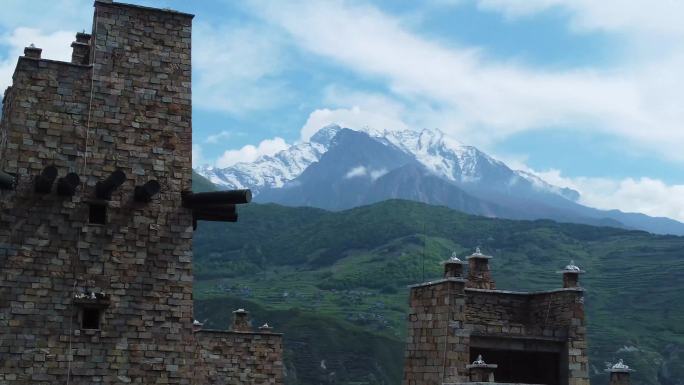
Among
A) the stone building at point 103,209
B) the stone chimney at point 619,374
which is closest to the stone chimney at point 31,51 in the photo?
the stone building at point 103,209

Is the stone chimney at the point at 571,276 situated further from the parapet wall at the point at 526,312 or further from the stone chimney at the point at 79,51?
the stone chimney at the point at 79,51

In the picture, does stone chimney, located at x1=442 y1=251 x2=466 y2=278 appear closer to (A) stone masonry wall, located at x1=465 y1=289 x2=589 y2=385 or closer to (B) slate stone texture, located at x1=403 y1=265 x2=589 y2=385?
(B) slate stone texture, located at x1=403 y1=265 x2=589 y2=385

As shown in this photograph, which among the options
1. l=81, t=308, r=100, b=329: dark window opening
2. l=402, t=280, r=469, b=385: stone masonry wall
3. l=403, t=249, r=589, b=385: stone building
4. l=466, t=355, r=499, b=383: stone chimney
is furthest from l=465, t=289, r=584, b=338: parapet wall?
l=81, t=308, r=100, b=329: dark window opening

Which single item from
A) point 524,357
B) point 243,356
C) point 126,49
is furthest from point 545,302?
point 126,49

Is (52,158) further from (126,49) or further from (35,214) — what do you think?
(126,49)

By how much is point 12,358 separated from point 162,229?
197 inches

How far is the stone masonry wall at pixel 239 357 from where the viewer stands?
111 ft

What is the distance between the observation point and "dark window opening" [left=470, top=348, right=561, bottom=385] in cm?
3020

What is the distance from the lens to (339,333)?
526ft

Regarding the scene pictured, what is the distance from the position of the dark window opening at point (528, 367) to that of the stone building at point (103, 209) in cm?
1142

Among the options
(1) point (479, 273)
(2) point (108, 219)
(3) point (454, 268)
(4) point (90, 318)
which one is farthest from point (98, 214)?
(1) point (479, 273)

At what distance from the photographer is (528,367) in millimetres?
30781

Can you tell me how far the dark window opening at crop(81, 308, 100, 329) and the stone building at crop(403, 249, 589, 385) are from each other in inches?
414

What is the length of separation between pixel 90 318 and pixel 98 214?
277cm
